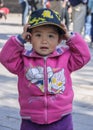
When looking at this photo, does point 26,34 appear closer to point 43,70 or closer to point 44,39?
point 44,39

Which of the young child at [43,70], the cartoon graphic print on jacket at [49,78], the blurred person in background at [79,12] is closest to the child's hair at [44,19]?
the young child at [43,70]

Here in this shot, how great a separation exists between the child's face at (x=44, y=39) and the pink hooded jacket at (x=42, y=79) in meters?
0.05

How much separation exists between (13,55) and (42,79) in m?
0.24

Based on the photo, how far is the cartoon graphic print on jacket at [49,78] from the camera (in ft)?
10.1

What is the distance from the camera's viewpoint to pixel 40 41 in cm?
304

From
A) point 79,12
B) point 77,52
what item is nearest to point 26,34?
point 77,52

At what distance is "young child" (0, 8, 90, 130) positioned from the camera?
120 inches

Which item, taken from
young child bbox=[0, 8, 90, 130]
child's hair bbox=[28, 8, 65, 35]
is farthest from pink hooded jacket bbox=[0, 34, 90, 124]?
child's hair bbox=[28, 8, 65, 35]

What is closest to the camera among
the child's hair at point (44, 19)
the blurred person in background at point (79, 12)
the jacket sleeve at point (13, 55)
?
the child's hair at point (44, 19)

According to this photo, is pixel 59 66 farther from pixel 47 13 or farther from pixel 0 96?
pixel 0 96

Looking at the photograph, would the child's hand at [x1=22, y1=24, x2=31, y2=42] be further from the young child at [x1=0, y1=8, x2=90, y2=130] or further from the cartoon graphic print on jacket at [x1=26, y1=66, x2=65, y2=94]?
the cartoon graphic print on jacket at [x1=26, y1=66, x2=65, y2=94]

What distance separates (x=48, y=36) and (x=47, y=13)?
0.14 meters

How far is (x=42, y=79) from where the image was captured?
10.2 feet

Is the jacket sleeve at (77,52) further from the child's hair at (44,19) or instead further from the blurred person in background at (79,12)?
the blurred person in background at (79,12)
